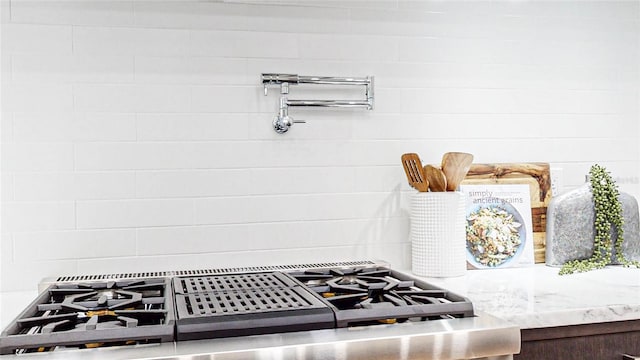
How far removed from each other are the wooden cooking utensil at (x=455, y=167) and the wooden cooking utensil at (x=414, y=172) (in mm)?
68

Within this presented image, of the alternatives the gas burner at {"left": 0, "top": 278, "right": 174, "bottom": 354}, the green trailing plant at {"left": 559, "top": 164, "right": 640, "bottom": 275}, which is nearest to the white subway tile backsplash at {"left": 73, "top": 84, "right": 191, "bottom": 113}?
the gas burner at {"left": 0, "top": 278, "right": 174, "bottom": 354}

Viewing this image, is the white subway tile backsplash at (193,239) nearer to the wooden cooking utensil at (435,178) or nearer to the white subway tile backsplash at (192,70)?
the white subway tile backsplash at (192,70)

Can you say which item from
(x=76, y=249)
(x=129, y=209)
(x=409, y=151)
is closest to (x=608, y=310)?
(x=409, y=151)

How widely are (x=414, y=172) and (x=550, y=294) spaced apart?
1.75 ft

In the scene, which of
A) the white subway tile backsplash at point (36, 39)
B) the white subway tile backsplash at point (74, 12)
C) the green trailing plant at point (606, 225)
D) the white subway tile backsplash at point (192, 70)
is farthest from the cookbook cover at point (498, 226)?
the white subway tile backsplash at point (36, 39)

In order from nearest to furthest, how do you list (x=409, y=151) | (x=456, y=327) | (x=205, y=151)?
(x=456, y=327) < (x=205, y=151) < (x=409, y=151)

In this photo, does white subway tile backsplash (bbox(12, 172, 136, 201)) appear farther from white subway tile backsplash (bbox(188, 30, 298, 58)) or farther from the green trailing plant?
the green trailing plant

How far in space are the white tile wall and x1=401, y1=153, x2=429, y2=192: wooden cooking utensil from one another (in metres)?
0.13

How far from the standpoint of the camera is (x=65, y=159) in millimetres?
1802

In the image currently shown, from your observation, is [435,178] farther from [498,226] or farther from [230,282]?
[230,282]

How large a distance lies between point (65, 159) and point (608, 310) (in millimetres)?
1470

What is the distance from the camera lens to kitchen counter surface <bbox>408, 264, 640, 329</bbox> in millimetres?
1387

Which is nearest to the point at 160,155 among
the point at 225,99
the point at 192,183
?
the point at 192,183

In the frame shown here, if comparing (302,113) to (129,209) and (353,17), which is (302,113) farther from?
(129,209)
